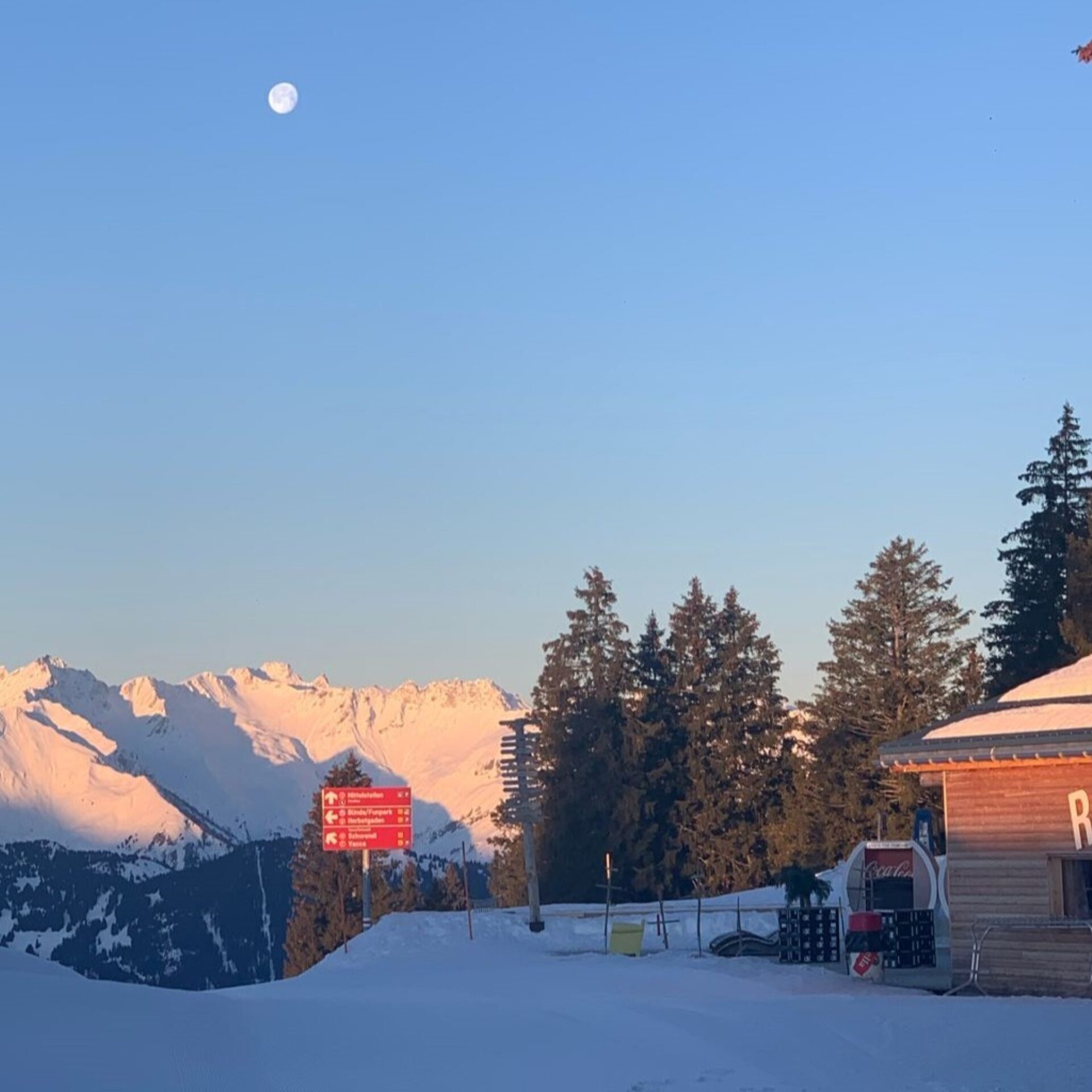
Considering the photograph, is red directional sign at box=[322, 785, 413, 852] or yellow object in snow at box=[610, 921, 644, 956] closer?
yellow object in snow at box=[610, 921, 644, 956]

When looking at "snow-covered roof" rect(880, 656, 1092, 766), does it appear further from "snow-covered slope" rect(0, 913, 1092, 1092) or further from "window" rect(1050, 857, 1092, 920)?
"snow-covered slope" rect(0, 913, 1092, 1092)

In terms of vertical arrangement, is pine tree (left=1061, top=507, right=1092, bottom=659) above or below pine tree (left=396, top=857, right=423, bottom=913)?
above

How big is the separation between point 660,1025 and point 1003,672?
3971 cm

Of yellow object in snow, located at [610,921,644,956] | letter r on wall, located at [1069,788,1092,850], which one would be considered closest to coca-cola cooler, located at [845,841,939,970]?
letter r on wall, located at [1069,788,1092,850]

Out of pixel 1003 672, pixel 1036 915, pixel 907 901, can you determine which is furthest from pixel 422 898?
pixel 1036 915

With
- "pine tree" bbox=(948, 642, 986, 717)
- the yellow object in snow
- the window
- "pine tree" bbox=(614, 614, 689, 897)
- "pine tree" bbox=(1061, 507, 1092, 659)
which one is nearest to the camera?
the window

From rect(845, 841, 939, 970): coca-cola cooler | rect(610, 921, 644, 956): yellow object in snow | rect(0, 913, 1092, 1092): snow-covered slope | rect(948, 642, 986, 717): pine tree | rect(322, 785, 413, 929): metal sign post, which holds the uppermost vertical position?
rect(948, 642, 986, 717): pine tree

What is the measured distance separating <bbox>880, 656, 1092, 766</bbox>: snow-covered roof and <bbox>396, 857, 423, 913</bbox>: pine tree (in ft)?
192

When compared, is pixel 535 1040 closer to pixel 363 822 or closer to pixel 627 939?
pixel 627 939

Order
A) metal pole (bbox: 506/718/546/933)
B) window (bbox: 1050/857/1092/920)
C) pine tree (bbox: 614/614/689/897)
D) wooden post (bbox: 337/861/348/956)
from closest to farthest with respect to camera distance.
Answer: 1. window (bbox: 1050/857/1092/920)
2. metal pole (bbox: 506/718/546/933)
3. pine tree (bbox: 614/614/689/897)
4. wooden post (bbox: 337/861/348/956)

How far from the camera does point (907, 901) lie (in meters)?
34.0

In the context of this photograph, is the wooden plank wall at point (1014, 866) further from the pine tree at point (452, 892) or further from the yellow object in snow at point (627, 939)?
the pine tree at point (452, 892)

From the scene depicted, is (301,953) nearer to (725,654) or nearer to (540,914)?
(725,654)

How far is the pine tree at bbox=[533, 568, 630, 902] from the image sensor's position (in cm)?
6956
